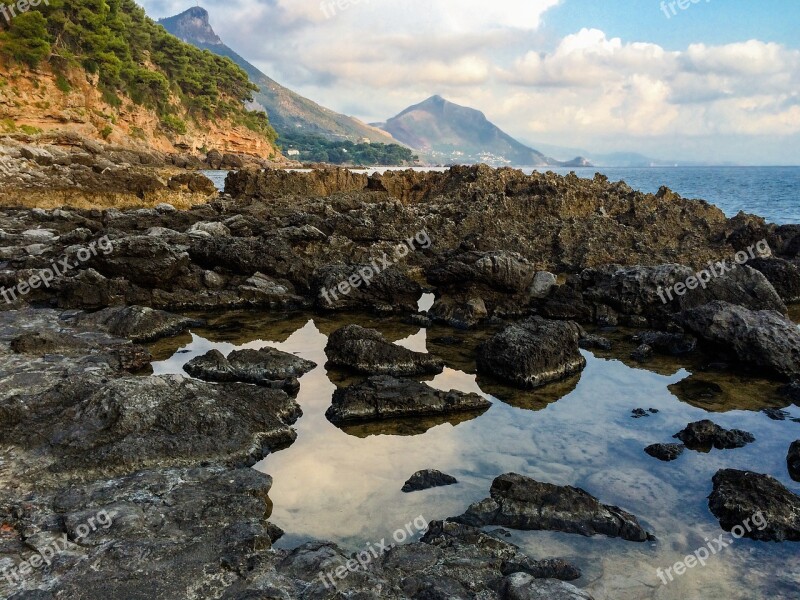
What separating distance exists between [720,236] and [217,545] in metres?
29.0

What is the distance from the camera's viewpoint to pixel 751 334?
13219mm

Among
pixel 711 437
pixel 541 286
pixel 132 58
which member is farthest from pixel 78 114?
pixel 711 437

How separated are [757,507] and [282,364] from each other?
8.87m

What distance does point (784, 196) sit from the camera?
320 ft

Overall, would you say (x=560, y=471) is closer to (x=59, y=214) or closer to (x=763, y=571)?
(x=763, y=571)

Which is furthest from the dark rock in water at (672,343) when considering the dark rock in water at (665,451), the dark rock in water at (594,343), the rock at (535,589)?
the rock at (535,589)

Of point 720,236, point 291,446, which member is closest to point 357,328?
point 291,446

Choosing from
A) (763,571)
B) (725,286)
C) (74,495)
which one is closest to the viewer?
(763,571)

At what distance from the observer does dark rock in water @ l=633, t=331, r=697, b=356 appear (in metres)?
14.9

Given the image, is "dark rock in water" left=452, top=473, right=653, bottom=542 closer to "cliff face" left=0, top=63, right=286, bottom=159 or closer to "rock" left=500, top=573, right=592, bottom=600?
"rock" left=500, top=573, right=592, bottom=600

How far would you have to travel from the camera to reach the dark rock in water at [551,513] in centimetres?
737

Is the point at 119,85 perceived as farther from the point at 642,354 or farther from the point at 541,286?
the point at 642,354

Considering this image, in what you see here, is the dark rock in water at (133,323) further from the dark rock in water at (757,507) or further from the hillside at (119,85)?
the hillside at (119,85)

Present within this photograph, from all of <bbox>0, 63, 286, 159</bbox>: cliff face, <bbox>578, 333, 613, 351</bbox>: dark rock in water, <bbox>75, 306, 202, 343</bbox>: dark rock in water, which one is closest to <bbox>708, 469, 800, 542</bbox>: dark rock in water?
<bbox>578, 333, 613, 351</bbox>: dark rock in water
